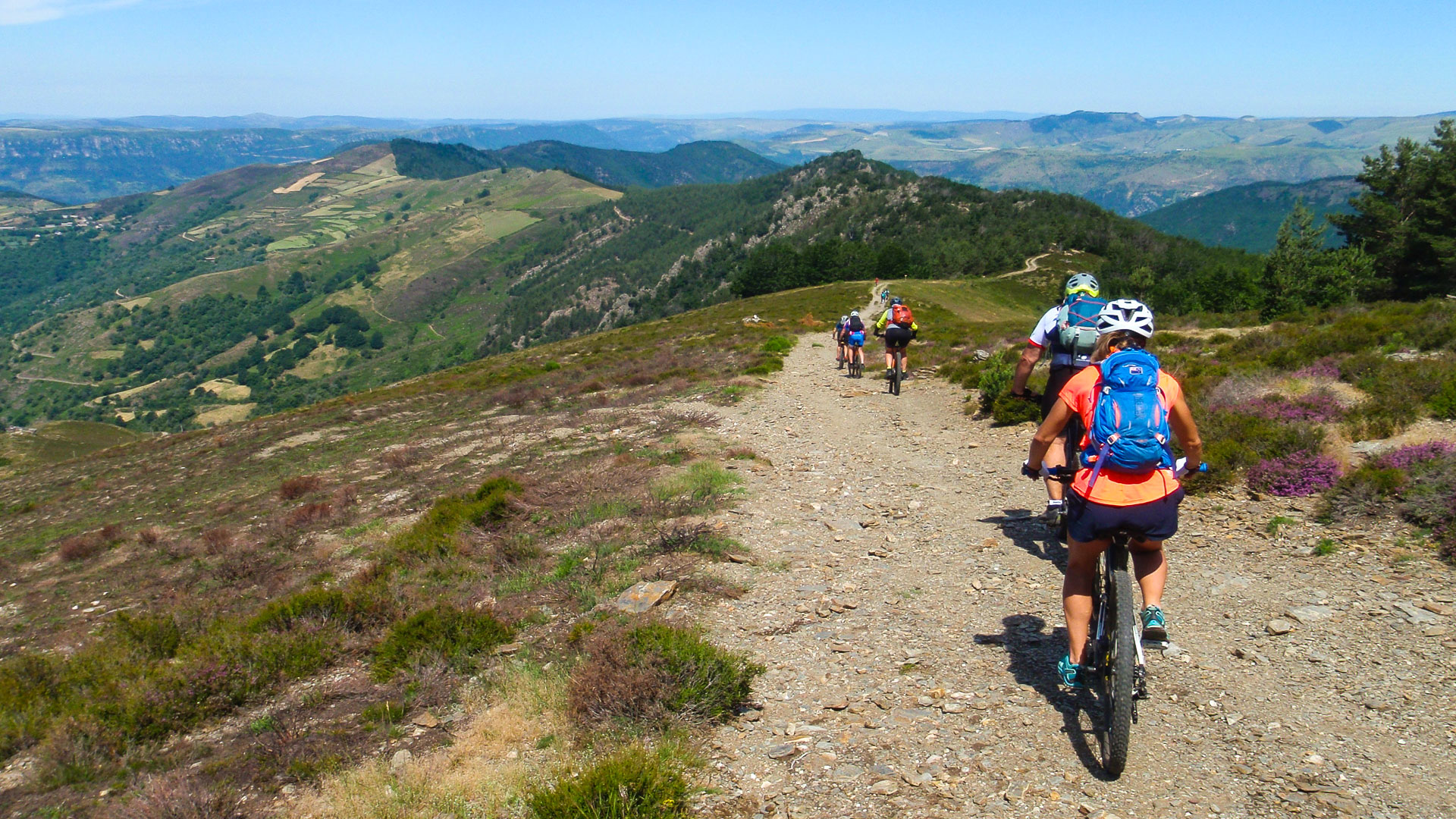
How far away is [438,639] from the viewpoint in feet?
24.5

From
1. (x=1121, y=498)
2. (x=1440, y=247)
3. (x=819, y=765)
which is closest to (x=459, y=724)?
(x=819, y=765)

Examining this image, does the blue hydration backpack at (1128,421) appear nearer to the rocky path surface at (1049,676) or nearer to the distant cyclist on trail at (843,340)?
the rocky path surface at (1049,676)

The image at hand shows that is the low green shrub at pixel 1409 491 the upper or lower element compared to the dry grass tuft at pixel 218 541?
upper

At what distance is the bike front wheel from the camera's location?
14.5ft

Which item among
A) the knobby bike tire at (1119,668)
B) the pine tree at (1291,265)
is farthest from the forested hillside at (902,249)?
the knobby bike tire at (1119,668)

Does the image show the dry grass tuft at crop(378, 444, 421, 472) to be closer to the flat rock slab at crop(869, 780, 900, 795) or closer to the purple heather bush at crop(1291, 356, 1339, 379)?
the flat rock slab at crop(869, 780, 900, 795)

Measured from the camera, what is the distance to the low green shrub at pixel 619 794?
4.36 metres

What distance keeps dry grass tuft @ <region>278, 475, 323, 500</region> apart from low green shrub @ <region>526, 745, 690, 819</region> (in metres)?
17.0

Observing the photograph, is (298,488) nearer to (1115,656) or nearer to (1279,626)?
(1115,656)

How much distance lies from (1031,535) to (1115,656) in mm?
4828

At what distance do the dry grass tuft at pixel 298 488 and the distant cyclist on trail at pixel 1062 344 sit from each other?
707 inches

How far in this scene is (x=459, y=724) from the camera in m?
Result: 6.04

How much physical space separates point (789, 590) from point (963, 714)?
283 centimetres

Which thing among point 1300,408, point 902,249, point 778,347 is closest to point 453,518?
point 1300,408
